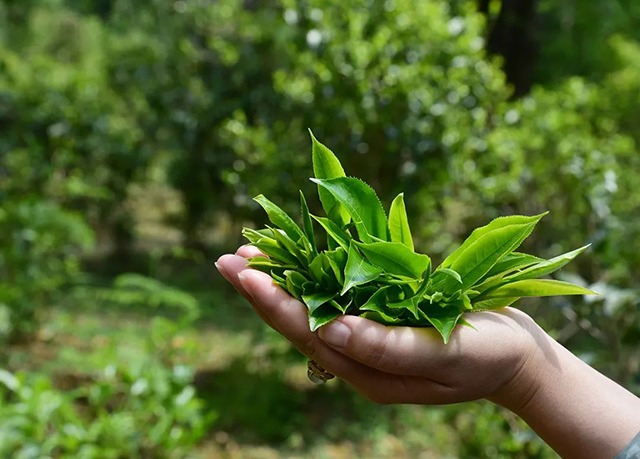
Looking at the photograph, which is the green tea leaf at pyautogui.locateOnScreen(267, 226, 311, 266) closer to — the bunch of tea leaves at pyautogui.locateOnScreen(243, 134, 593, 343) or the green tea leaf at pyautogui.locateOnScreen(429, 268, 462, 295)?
the bunch of tea leaves at pyautogui.locateOnScreen(243, 134, 593, 343)

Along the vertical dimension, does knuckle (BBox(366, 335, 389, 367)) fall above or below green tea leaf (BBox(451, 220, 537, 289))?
below

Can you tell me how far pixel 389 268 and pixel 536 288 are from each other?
0.29m

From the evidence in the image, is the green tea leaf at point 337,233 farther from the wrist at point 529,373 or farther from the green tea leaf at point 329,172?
the wrist at point 529,373

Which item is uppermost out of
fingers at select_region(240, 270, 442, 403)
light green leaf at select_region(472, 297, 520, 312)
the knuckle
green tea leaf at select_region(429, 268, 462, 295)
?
green tea leaf at select_region(429, 268, 462, 295)

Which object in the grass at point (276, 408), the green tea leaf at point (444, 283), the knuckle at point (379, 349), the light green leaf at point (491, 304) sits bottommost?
the grass at point (276, 408)

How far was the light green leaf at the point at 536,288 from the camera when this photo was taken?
48.1 inches

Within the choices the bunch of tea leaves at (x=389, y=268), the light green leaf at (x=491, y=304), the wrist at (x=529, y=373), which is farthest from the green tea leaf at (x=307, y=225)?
the wrist at (x=529, y=373)

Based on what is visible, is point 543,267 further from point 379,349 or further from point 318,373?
point 318,373

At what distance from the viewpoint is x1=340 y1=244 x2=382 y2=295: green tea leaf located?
1.15 m

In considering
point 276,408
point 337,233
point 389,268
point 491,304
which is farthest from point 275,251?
point 276,408

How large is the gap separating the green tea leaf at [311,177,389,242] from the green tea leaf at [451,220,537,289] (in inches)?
7.0

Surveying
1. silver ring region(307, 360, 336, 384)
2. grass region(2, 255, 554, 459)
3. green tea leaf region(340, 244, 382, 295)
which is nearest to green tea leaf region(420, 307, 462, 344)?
green tea leaf region(340, 244, 382, 295)

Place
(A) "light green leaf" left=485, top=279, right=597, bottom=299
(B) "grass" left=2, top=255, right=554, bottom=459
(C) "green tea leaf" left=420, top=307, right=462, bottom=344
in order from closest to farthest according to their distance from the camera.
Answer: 1. (C) "green tea leaf" left=420, top=307, right=462, bottom=344
2. (A) "light green leaf" left=485, top=279, right=597, bottom=299
3. (B) "grass" left=2, top=255, right=554, bottom=459

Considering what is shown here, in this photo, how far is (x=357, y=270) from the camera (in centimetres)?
117
